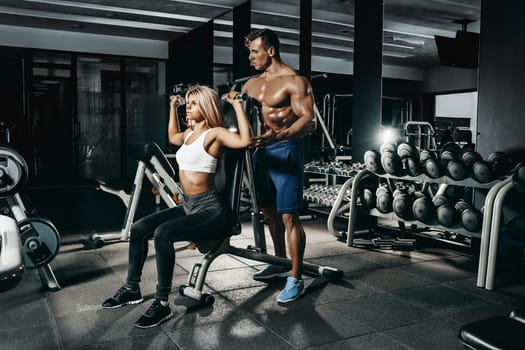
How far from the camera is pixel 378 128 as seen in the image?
425 centimetres

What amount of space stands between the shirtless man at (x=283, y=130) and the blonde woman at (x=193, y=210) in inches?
11.1

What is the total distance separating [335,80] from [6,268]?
33.1 feet

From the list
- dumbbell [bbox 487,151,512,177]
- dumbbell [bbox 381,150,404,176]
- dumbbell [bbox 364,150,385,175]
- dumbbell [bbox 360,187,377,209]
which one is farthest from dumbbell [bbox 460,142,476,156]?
dumbbell [bbox 360,187,377,209]

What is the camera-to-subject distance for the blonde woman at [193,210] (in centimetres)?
210

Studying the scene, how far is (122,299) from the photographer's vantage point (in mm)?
2285

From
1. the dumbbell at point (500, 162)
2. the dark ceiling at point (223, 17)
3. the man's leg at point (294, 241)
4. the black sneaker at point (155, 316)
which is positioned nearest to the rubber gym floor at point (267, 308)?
the black sneaker at point (155, 316)

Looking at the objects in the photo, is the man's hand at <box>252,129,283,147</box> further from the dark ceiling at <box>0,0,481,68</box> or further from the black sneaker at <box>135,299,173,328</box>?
the dark ceiling at <box>0,0,481,68</box>

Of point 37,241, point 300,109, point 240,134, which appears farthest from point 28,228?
point 300,109

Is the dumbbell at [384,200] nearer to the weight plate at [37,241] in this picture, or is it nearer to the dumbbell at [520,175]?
the dumbbell at [520,175]

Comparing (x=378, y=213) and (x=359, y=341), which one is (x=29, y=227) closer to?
(x=359, y=341)

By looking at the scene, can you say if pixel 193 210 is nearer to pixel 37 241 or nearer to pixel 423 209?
pixel 37 241

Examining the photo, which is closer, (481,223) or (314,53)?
(481,223)

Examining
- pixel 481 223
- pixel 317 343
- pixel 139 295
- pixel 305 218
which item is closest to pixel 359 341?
pixel 317 343

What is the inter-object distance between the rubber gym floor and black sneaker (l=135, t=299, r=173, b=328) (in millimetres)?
26
